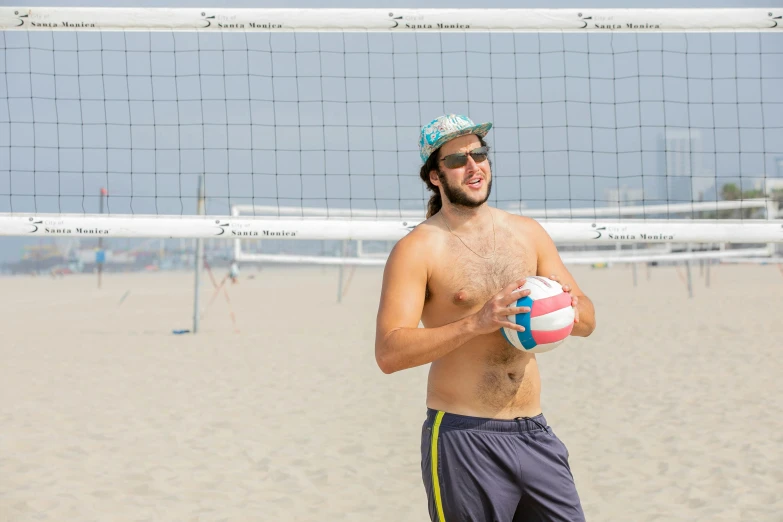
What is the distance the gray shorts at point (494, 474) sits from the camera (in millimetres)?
2174

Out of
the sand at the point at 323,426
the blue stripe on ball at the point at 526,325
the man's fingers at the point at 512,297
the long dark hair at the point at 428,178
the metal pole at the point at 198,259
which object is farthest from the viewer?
the metal pole at the point at 198,259

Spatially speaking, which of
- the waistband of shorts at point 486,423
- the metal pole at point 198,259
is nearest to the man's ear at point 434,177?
the waistband of shorts at point 486,423

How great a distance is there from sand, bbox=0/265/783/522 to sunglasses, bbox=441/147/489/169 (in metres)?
2.42

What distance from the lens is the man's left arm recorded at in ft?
7.61

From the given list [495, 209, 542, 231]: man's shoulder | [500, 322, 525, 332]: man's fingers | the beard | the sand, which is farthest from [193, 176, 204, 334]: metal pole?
[500, 322, 525, 332]: man's fingers

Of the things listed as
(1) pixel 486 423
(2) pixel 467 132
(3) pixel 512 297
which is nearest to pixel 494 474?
(1) pixel 486 423

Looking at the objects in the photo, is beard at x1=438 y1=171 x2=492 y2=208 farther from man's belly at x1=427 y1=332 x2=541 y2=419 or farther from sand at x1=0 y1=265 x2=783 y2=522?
sand at x1=0 y1=265 x2=783 y2=522

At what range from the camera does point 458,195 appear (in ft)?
7.50

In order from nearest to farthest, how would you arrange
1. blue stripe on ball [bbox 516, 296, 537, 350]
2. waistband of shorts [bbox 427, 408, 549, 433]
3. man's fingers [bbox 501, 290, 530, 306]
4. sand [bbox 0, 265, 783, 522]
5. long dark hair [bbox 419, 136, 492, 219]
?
1. man's fingers [bbox 501, 290, 530, 306]
2. blue stripe on ball [bbox 516, 296, 537, 350]
3. waistband of shorts [bbox 427, 408, 549, 433]
4. long dark hair [bbox 419, 136, 492, 219]
5. sand [bbox 0, 265, 783, 522]

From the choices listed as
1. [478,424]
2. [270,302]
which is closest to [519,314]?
[478,424]

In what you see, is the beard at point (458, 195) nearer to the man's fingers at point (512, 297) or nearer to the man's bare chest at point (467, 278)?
the man's bare chest at point (467, 278)

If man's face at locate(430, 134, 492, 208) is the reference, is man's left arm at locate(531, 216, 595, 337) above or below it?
below

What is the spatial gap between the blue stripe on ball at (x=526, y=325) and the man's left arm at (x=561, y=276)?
0.17 metres

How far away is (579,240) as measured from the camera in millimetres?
3947
